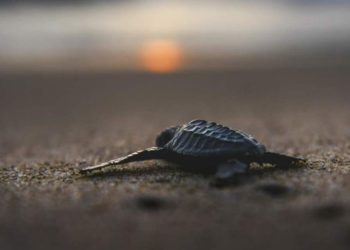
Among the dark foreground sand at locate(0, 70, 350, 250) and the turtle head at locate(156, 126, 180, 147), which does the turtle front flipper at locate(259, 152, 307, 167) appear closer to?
the dark foreground sand at locate(0, 70, 350, 250)

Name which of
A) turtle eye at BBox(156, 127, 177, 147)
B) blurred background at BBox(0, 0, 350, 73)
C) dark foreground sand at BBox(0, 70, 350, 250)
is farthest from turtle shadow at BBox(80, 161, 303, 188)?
blurred background at BBox(0, 0, 350, 73)

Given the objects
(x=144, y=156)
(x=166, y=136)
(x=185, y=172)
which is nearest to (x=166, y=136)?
(x=166, y=136)

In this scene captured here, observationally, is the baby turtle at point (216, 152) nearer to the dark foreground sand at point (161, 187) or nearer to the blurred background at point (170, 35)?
the dark foreground sand at point (161, 187)

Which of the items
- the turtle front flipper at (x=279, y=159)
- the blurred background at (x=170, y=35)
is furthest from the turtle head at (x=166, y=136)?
the blurred background at (x=170, y=35)

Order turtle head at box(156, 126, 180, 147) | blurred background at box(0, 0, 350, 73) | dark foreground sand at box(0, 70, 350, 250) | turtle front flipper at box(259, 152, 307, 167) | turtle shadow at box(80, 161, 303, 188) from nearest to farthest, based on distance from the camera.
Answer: dark foreground sand at box(0, 70, 350, 250)
turtle shadow at box(80, 161, 303, 188)
turtle front flipper at box(259, 152, 307, 167)
turtle head at box(156, 126, 180, 147)
blurred background at box(0, 0, 350, 73)

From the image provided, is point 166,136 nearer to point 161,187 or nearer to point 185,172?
point 185,172

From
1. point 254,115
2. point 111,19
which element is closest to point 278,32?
point 111,19

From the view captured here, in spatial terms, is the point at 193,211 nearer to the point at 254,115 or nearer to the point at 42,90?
the point at 254,115
